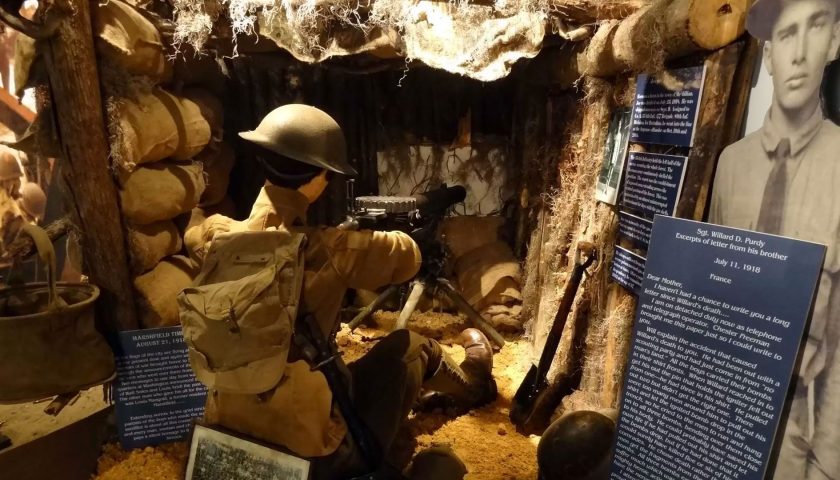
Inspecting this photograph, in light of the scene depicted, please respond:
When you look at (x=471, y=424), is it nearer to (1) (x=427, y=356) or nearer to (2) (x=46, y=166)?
(1) (x=427, y=356)

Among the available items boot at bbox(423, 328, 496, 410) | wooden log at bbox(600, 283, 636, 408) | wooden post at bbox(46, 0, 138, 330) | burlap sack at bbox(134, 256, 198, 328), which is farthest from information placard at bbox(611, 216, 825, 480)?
wooden post at bbox(46, 0, 138, 330)

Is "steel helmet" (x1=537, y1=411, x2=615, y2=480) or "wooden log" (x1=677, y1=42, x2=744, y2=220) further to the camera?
"steel helmet" (x1=537, y1=411, x2=615, y2=480)

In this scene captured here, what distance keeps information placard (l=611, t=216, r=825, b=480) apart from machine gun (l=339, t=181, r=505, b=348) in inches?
93.5

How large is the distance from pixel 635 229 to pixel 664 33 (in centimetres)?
96

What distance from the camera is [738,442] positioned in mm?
1688

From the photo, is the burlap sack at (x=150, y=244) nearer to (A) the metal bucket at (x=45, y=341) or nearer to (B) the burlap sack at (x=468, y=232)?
(A) the metal bucket at (x=45, y=341)

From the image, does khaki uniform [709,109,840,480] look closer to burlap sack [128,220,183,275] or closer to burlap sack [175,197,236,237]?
burlap sack [128,220,183,275]

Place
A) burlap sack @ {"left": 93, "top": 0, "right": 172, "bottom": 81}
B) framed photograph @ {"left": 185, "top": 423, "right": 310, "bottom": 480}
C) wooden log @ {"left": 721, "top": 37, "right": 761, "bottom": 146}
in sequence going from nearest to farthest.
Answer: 1. wooden log @ {"left": 721, "top": 37, "right": 761, "bottom": 146}
2. framed photograph @ {"left": 185, "top": 423, "right": 310, "bottom": 480}
3. burlap sack @ {"left": 93, "top": 0, "right": 172, "bottom": 81}

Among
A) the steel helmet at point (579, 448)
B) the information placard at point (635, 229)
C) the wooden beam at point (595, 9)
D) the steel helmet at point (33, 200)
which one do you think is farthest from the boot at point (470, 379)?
the steel helmet at point (33, 200)

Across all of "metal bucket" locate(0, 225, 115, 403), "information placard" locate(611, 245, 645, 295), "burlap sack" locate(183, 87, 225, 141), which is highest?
"burlap sack" locate(183, 87, 225, 141)

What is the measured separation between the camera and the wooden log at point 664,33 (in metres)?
1.86

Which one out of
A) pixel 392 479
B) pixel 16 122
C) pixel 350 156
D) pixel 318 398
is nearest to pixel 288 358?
pixel 318 398

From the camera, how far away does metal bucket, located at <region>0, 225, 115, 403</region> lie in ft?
7.48

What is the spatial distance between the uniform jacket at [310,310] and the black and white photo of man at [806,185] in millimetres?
1531
